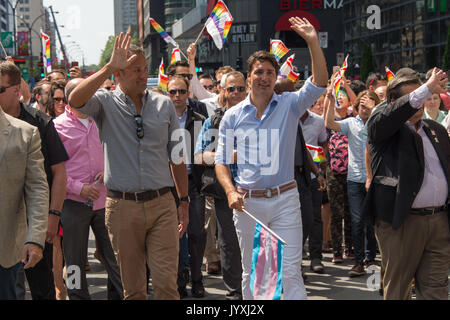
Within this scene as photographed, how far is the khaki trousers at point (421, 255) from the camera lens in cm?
527

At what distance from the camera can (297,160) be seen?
7441 millimetres

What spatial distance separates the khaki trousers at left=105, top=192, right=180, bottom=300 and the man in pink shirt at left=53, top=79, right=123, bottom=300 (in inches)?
39.9

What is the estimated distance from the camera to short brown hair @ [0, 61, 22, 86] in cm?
513

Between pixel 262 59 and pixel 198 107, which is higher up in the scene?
pixel 262 59

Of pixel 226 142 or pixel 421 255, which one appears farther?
pixel 226 142

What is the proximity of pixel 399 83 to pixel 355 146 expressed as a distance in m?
3.16

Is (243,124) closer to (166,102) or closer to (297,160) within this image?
(166,102)

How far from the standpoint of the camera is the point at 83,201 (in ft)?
21.1

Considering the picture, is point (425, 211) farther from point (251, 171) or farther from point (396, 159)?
point (251, 171)

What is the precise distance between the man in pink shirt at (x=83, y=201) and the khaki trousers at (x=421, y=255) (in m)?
2.53

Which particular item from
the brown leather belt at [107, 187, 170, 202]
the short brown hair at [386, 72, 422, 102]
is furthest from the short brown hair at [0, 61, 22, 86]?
the short brown hair at [386, 72, 422, 102]

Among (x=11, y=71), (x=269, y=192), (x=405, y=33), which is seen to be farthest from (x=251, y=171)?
(x=405, y=33)

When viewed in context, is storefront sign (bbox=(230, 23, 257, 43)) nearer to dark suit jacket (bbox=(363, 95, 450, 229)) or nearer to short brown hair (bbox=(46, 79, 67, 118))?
short brown hair (bbox=(46, 79, 67, 118))
